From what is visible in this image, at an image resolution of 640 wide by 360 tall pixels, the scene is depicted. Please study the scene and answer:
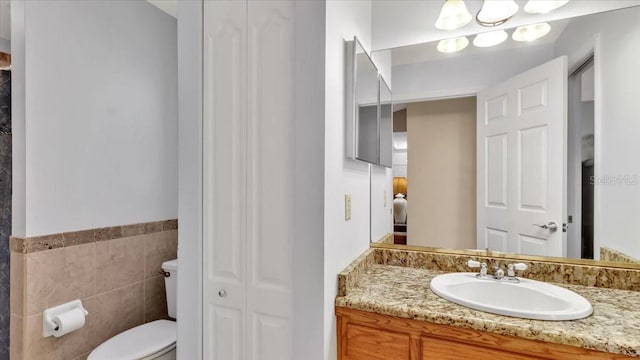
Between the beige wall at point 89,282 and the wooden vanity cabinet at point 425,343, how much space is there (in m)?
1.51

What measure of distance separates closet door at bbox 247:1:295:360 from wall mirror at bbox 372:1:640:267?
77 centimetres

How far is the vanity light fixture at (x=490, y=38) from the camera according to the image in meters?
1.57

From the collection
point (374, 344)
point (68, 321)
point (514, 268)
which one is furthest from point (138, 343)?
point (514, 268)

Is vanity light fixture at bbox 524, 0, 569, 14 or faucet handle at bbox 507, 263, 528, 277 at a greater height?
vanity light fixture at bbox 524, 0, 569, 14

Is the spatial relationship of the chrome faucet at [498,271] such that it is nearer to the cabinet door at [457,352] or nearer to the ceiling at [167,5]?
the cabinet door at [457,352]

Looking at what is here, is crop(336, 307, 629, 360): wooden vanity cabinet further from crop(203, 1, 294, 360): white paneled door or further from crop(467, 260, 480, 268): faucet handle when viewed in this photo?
crop(467, 260, 480, 268): faucet handle

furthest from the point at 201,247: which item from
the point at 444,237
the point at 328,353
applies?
the point at 444,237

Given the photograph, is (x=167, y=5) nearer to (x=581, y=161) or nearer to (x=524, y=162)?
(x=524, y=162)

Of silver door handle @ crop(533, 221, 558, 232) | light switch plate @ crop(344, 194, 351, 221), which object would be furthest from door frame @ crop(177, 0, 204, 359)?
silver door handle @ crop(533, 221, 558, 232)

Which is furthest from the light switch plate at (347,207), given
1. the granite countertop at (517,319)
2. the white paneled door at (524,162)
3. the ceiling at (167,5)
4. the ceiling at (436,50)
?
the ceiling at (167,5)

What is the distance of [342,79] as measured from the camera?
4.52 feet

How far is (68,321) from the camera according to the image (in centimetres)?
163

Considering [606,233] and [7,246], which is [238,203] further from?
[606,233]

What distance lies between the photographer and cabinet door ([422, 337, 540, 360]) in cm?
105
